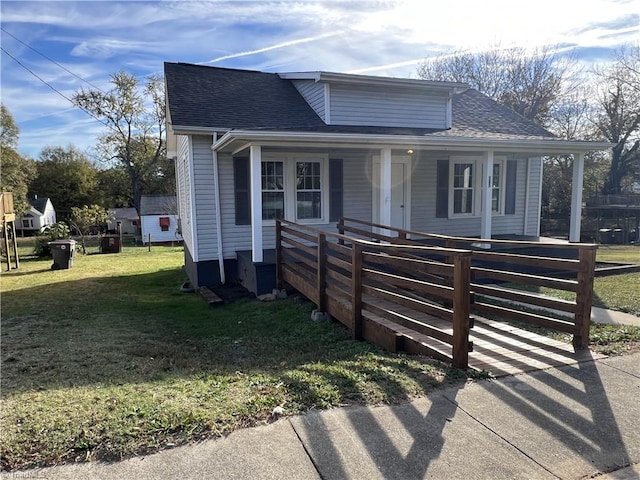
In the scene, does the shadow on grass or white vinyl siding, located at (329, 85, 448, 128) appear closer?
the shadow on grass

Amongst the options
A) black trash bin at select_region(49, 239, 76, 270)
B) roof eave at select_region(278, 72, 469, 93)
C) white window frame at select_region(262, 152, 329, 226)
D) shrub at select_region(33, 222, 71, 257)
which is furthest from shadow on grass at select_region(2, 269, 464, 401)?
shrub at select_region(33, 222, 71, 257)

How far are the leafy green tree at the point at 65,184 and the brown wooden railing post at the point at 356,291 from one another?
43.2 meters

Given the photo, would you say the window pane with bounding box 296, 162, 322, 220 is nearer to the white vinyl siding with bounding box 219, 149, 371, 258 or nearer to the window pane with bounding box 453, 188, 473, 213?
the white vinyl siding with bounding box 219, 149, 371, 258

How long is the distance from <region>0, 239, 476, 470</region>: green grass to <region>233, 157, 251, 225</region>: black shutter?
2130 millimetres

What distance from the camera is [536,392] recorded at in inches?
125

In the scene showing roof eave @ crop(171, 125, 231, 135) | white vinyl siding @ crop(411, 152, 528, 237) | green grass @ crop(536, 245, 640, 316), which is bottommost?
green grass @ crop(536, 245, 640, 316)

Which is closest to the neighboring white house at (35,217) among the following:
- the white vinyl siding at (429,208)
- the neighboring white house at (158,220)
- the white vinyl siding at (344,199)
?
the neighboring white house at (158,220)

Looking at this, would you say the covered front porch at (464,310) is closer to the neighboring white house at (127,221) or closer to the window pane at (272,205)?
the window pane at (272,205)

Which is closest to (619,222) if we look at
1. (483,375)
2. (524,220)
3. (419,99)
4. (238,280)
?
(524,220)

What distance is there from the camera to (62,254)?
13.2 metres

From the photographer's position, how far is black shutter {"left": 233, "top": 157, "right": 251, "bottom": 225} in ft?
28.4

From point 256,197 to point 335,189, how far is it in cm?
254

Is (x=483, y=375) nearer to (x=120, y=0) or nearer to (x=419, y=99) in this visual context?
(x=419, y=99)

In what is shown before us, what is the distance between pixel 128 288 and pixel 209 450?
8.09 metres
